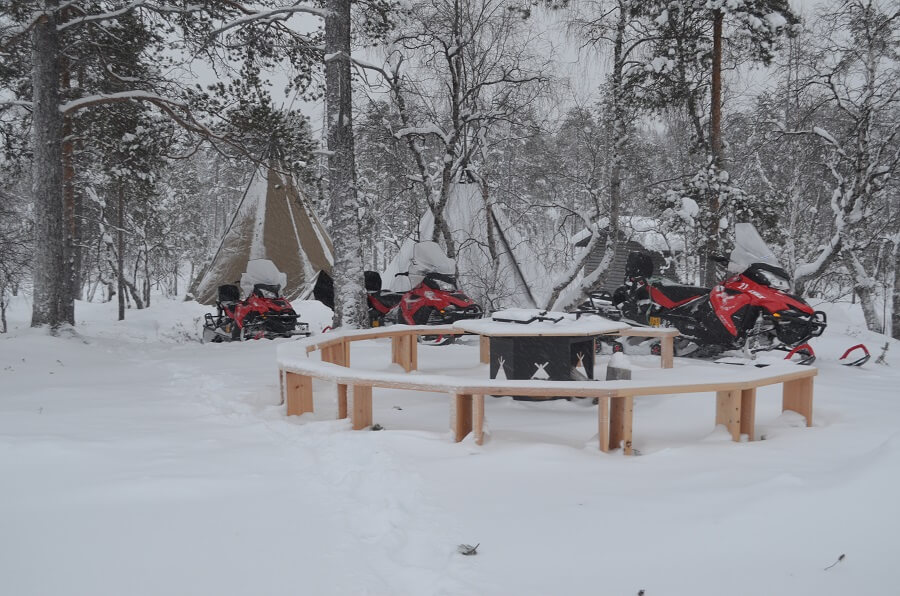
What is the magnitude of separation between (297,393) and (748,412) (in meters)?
3.14

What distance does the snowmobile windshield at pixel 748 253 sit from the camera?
634 centimetres

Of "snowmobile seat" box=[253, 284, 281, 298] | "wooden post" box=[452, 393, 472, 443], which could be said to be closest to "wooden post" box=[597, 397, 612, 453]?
"wooden post" box=[452, 393, 472, 443]

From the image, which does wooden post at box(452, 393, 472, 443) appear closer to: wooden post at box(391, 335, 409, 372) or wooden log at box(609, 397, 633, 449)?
wooden log at box(609, 397, 633, 449)

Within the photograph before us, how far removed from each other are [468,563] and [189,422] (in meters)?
2.77

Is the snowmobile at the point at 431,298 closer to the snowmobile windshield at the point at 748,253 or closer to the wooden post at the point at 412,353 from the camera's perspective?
the wooden post at the point at 412,353

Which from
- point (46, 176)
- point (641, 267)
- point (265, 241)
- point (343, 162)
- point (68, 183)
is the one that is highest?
point (68, 183)

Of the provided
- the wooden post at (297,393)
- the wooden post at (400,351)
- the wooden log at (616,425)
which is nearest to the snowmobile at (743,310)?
the wooden post at (400,351)

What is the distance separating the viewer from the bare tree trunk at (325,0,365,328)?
315 inches

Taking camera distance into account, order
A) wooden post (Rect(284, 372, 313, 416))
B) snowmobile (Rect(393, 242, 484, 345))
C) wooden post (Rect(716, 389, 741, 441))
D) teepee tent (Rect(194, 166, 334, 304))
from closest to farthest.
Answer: wooden post (Rect(716, 389, 741, 441))
wooden post (Rect(284, 372, 313, 416))
snowmobile (Rect(393, 242, 484, 345))
teepee tent (Rect(194, 166, 334, 304))

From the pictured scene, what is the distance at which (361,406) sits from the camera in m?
4.12

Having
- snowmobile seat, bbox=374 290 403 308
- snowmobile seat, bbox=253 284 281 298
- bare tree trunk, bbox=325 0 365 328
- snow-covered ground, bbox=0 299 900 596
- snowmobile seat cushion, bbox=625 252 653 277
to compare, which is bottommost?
snow-covered ground, bbox=0 299 900 596

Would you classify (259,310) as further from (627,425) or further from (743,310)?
(627,425)

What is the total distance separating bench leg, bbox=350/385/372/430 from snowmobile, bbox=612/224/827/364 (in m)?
4.12

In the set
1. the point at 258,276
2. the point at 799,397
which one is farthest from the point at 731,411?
the point at 258,276
